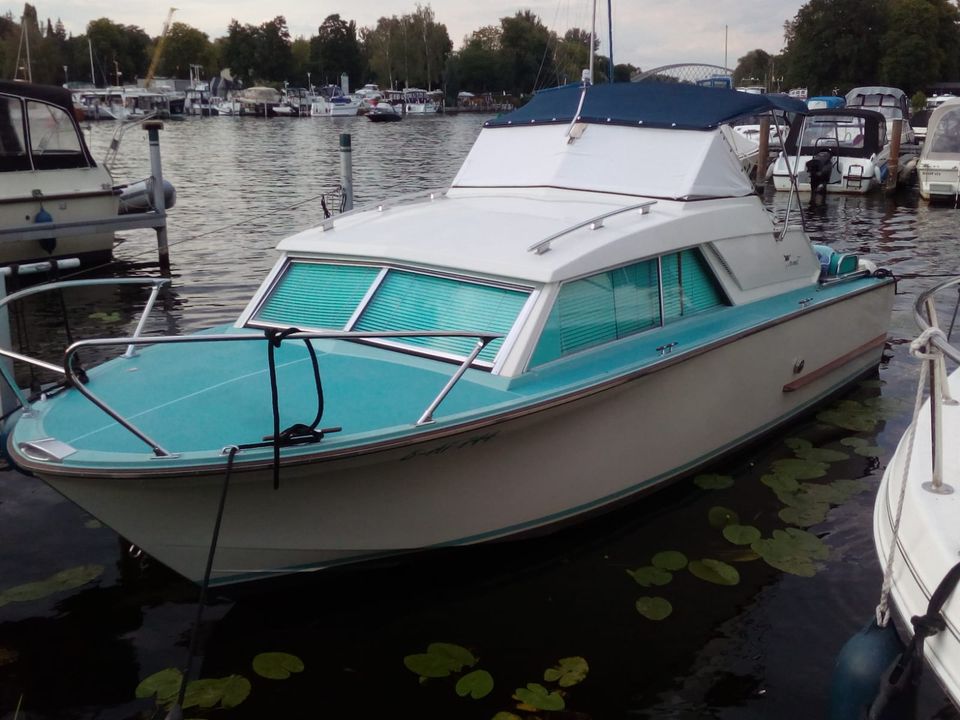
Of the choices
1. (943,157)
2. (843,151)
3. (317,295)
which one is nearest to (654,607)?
(317,295)

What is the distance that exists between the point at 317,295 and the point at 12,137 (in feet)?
31.4

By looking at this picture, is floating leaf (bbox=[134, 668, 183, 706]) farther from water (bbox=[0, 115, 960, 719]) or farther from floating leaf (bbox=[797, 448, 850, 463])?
floating leaf (bbox=[797, 448, 850, 463])

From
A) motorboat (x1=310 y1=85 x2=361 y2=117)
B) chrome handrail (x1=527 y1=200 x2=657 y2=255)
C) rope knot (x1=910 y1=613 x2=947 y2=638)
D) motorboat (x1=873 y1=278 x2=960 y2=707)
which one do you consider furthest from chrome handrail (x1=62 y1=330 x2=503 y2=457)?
motorboat (x1=310 y1=85 x2=361 y2=117)

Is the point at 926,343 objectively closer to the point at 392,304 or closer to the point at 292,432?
the point at 292,432

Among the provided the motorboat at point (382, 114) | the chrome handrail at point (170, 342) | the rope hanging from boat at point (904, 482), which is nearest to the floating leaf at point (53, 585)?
the chrome handrail at point (170, 342)

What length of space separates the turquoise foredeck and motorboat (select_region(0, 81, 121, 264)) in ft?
27.4

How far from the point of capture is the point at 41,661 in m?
4.46

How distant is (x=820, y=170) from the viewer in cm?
2097

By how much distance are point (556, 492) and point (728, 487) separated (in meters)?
1.82

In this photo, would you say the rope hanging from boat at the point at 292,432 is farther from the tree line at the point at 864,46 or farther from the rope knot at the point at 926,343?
the tree line at the point at 864,46

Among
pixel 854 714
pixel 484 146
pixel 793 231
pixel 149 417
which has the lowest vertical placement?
pixel 854 714

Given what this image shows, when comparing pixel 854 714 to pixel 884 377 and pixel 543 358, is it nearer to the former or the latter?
pixel 543 358

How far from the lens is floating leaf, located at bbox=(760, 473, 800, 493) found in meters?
6.30

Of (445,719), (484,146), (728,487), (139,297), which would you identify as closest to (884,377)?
(728,487)
